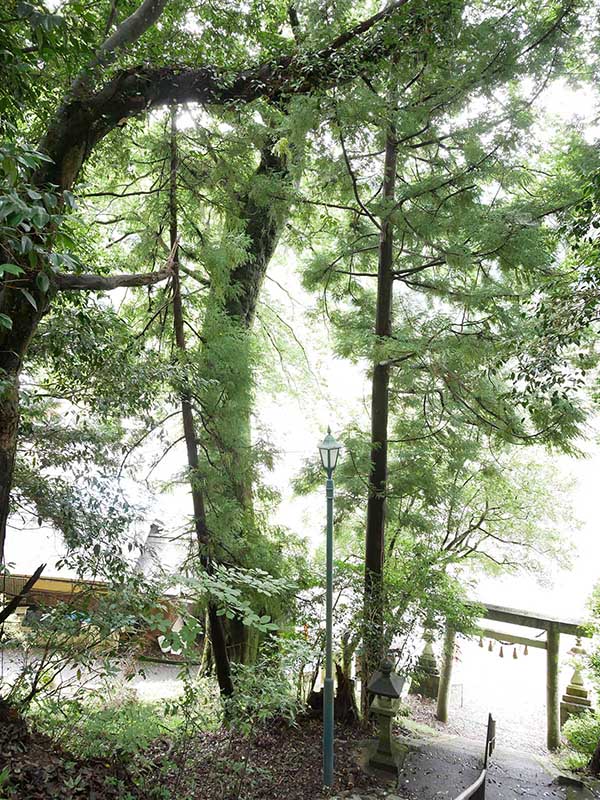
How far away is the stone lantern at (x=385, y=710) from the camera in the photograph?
5.27m

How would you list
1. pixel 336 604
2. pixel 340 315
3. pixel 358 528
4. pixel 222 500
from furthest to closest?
1. pixel 358 528
2. pixel 340 315
3. pixel 336 604
4. pixel 222 500

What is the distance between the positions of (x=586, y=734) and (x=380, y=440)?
15.9ft

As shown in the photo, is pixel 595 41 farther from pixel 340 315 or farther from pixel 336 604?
pixel 336 604

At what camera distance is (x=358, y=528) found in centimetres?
782

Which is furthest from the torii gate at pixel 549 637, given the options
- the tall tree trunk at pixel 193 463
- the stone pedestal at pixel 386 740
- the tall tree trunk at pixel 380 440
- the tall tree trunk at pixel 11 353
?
the tall tree trunk at pixel 11 353

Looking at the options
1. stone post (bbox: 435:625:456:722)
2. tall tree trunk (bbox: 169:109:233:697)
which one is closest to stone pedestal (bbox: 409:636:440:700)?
stone post (bbox: 435:625:456:722)

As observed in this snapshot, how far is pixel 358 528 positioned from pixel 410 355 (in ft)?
10.0

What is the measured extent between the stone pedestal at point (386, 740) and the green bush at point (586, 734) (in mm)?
3255

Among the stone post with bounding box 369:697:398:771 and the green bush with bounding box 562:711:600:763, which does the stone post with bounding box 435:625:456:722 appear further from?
the stone post with bounding box 369:697:398:771

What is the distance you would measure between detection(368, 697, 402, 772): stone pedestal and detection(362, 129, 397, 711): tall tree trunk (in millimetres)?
670

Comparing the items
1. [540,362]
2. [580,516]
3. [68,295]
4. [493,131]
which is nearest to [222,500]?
[68,295]

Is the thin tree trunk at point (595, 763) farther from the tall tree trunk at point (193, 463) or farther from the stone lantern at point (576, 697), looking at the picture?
the tall tree trunk at point (193, 463)

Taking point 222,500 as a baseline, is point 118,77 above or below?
above

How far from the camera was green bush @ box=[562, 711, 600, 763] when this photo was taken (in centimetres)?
694
